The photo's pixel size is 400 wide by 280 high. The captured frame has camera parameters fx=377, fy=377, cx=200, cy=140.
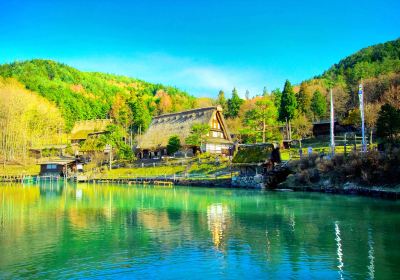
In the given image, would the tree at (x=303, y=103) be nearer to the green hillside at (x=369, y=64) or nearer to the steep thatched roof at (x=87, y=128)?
the green hillside at (x=369, y=64)

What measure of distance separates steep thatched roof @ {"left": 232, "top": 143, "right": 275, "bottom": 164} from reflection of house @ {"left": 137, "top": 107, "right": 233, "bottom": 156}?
14.0 metres

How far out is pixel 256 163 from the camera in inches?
1483

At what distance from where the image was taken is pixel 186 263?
11.2 m

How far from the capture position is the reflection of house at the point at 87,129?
7432cm

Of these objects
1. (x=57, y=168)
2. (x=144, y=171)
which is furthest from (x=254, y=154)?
(x=57, y=168)

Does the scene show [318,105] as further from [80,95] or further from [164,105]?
[80,95]

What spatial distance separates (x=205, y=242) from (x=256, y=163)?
24.5 m

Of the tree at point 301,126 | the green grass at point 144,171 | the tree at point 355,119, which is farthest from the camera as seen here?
the tree at point 301,126

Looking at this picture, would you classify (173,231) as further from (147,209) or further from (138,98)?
(138,98)

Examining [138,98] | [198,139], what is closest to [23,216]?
[198,139]

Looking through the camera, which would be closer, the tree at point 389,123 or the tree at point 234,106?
the tree at point 389,123

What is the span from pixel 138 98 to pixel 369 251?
6236 centimetres

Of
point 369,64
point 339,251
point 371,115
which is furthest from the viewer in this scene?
point 369,64

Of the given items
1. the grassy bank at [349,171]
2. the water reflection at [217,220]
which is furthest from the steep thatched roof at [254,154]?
the water reflection at [217,220]
